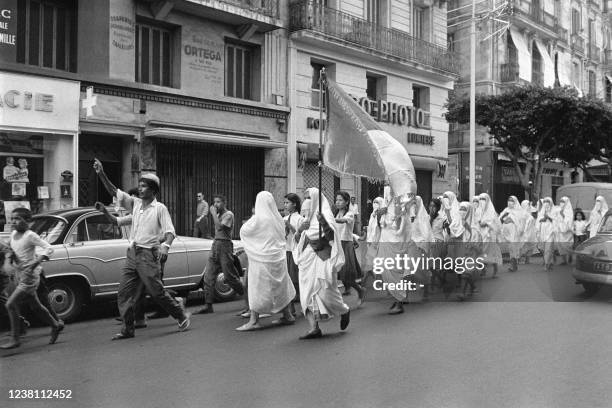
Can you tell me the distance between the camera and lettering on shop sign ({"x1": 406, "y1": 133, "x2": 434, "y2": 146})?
2339 centimetres

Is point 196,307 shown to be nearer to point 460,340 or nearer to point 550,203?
point 460,340

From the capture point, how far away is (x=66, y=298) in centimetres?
824

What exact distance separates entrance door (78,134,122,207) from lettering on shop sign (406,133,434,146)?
1150 centimetres

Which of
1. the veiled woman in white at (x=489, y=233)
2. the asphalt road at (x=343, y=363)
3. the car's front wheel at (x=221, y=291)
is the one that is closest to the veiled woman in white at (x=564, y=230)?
the veiled woman in white at (x=489, y=233)

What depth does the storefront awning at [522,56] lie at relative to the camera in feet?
98.1

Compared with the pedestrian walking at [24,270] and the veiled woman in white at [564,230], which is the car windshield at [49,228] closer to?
the pedestrian walking at [24,270]

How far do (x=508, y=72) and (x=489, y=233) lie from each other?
1864 centimetres

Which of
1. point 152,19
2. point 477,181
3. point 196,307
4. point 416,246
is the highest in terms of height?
point 152,19

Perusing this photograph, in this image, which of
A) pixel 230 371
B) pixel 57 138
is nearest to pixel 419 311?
pixel 230 371

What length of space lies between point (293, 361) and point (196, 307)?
403 cm

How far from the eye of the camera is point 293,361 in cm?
598

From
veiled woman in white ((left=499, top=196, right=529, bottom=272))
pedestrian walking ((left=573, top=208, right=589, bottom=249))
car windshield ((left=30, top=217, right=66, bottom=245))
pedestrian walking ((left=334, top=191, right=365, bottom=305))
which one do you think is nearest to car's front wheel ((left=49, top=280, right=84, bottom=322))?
car windshield ((left=30, top=217, right=66, bottom=245))

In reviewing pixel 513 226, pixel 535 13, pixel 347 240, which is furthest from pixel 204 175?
pixel 535 13

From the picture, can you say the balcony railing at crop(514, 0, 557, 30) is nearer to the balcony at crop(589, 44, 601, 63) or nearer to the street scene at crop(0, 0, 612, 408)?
the balcony at crop(589, 44, 601, 63)
